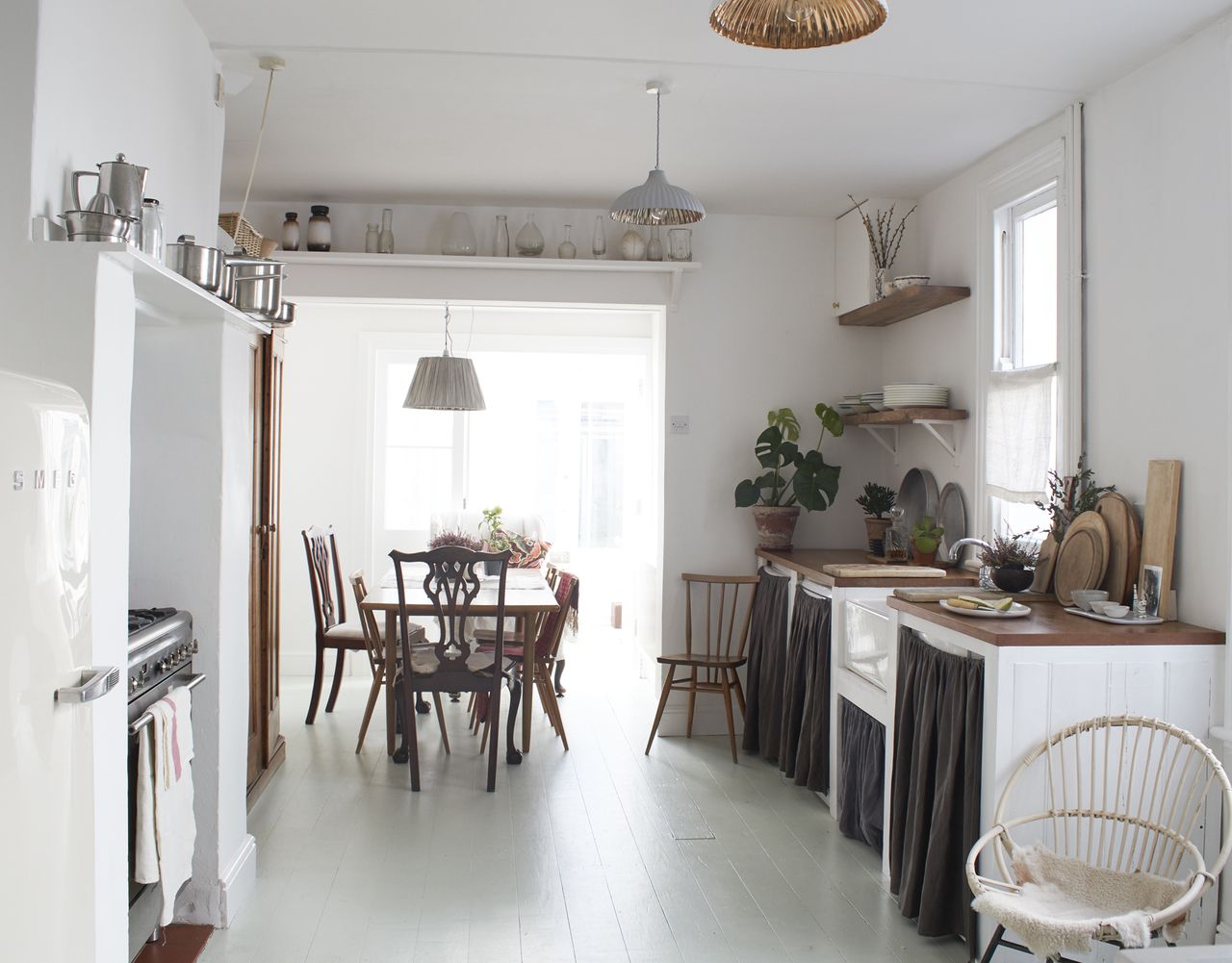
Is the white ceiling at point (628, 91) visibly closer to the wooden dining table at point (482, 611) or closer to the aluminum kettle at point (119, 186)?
the aluminum kettle at point (119, 186)

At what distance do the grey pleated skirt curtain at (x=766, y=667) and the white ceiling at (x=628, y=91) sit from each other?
6.27 feet

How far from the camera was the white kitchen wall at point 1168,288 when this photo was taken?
2.84 metres

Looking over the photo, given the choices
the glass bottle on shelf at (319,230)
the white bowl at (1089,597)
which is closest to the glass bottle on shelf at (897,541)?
the white bowl at (1089,597)

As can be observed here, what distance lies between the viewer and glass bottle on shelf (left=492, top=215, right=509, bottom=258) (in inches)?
195

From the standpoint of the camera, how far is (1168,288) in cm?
305

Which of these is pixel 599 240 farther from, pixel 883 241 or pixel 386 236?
pixel 883 241

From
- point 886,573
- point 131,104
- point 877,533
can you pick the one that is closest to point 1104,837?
point 886,573

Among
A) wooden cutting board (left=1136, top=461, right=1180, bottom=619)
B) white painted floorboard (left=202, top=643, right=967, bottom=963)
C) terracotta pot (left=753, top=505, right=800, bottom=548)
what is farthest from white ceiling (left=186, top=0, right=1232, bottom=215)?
white painted floorboard (left=202, top=643, right=967, bottom=963)

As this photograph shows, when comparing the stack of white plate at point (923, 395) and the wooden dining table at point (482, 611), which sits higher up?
the stack of white plate at point (923, 395)

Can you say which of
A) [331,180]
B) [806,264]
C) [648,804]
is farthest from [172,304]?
[806,264]

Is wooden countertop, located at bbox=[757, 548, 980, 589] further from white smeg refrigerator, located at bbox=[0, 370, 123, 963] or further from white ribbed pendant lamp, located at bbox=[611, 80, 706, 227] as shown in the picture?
white smeg refrigerator, located at bbox=[0, 370, 123, 963]

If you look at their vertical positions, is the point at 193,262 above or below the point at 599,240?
below

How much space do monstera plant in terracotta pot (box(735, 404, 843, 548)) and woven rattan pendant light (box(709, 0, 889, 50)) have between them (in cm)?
283

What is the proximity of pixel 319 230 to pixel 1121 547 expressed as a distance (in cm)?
370
